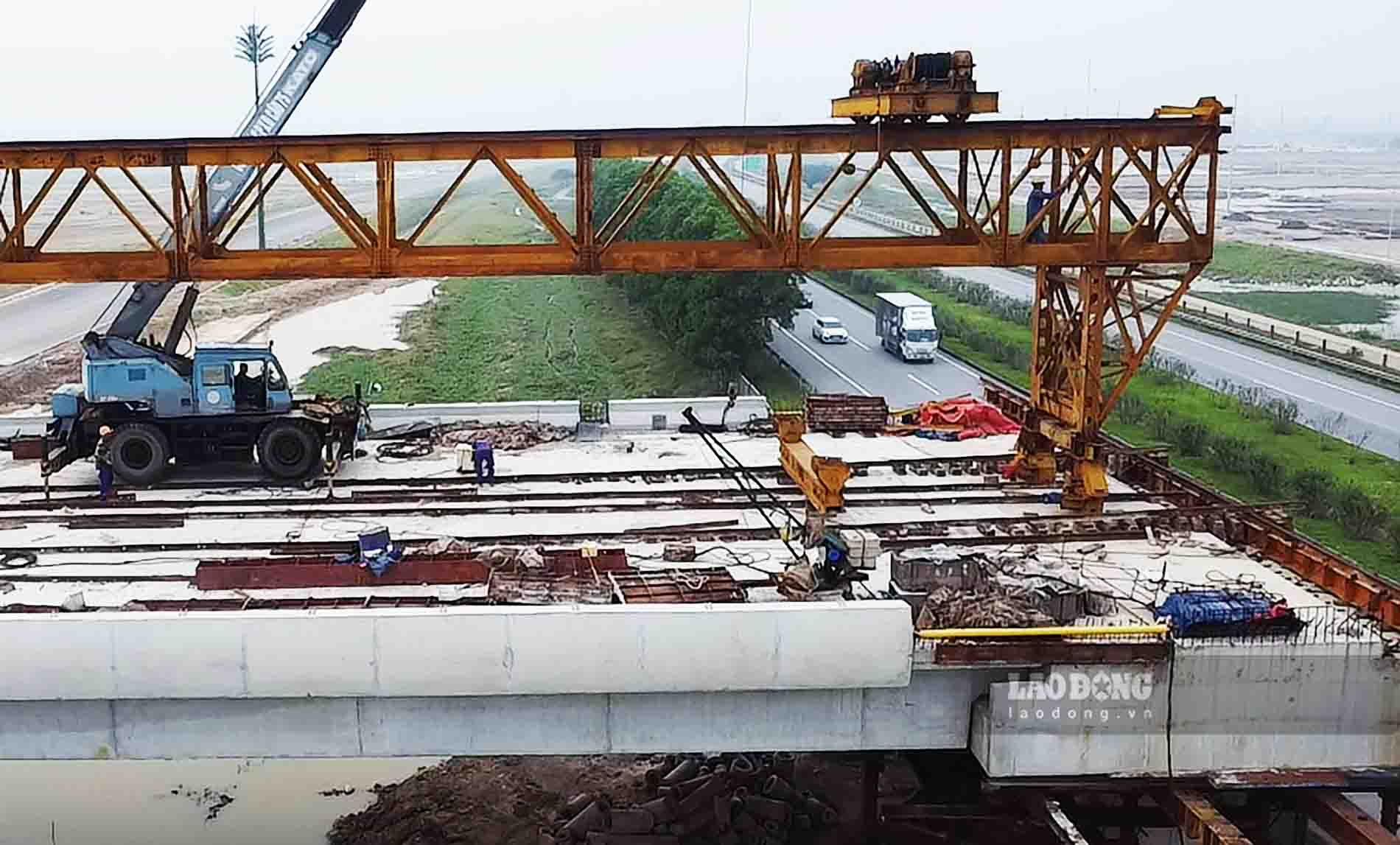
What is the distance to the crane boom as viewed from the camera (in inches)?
929

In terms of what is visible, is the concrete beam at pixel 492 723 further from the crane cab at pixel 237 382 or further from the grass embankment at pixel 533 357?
the grass embankment at pixel 533 357

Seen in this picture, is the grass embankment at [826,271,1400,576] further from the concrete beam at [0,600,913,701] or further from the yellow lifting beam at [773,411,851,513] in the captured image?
the concrete beam at [0,600,913,701]

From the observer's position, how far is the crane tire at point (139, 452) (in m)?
21.7

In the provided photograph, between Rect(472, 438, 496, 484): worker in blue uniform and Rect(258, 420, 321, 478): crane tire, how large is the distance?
2696 mm

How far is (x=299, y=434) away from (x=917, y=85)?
11.4 meters

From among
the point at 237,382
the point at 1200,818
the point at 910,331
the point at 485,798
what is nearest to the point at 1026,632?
the point at 1200,818

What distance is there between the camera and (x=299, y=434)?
21938 millimetres

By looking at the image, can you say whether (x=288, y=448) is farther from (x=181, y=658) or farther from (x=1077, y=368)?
(x=1077, y=368)

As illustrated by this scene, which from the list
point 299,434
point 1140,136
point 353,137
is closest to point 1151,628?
point 1140,136

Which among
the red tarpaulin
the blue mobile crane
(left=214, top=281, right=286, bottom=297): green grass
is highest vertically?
the blue mobile crane

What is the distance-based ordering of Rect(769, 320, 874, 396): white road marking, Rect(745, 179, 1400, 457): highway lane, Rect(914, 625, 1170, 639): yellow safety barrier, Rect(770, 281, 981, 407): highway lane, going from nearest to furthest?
Rect(914, 625, 1170, 639): yellow safety barrier → Rect(745, 179, 1400, 457): highway lane → Rect(770, 281, 981, 407): highway lane → Rect(769, 320, 874, 396): white road marking

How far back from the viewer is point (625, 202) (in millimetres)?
18156

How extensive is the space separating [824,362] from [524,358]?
14637 millimetres

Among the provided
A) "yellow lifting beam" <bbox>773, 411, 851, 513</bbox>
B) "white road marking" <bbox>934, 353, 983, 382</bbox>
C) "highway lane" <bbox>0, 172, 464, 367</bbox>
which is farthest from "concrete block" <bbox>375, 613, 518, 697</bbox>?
"white road marking" <bbox>934, 353, 983, 382</bbox>
